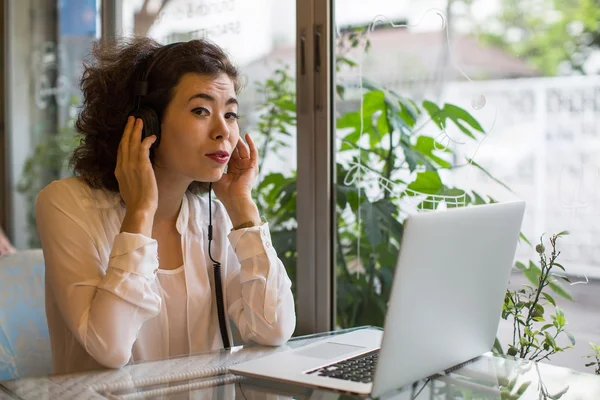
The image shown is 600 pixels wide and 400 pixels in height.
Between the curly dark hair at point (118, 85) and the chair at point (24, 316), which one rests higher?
the curly dark hair at point (118, 85)

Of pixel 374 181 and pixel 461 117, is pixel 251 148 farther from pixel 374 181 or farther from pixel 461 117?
pixel 461 117

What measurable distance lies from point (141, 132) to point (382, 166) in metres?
0.77

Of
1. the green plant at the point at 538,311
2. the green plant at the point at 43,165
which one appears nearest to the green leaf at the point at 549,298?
the green plant at the point at 538,311

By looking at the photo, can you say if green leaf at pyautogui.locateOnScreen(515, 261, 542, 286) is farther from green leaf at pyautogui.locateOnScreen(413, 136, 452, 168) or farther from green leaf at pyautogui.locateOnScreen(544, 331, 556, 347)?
green leaf at pyautogui.locateOnScreen(413, 136, 452, 168)

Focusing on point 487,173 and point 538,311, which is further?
point 487,173

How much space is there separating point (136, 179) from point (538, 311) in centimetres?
100

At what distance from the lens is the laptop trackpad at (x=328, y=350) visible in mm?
1406

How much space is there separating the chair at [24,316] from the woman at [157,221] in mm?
204

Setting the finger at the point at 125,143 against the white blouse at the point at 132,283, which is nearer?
the white blouse at the point at 132,283

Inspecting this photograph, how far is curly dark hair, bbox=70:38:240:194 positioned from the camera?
5.70ft

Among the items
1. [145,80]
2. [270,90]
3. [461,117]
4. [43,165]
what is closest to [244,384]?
[145,80]

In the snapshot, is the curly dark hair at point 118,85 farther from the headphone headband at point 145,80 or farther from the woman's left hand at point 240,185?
the woman's left hand at point 240,185

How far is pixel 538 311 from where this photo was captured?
5.88 feet

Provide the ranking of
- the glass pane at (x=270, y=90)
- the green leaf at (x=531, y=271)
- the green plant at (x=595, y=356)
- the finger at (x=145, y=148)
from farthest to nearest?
1. the glass pane at (x=270, y=90)
2. the green leaf at (x=531, y=271)
3. the green plant at (x=595, y=356)
4. the finger at (x=145, y=148)
